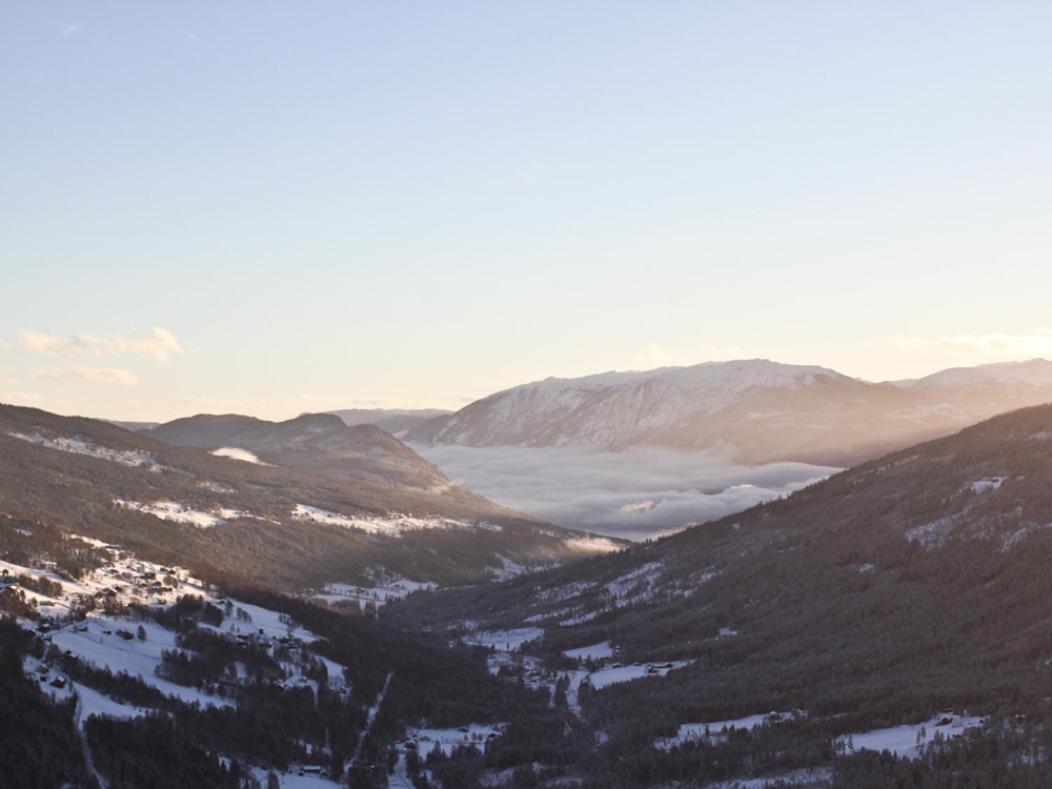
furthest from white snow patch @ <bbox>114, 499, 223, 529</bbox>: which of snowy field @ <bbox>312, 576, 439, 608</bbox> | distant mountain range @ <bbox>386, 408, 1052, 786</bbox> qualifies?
distant mountain range @ <bbox>386, 408, 1052, 786</bbox>

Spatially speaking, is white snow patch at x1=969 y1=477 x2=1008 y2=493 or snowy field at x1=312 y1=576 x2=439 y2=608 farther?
snowy field at x1=312 y1=576 x2=439 y2=608

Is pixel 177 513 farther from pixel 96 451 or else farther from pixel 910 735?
pixel 910 735

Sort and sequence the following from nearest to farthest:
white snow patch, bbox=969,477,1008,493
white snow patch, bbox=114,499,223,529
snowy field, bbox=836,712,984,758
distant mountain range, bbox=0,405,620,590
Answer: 1. snowy field, bbox=836,712,984,758
2. white snow patch, bbox=969,477,1008,493
3. distant mountain range, bbox=0,405,620,590
4. white snow patch, bbox=114,499,223,529

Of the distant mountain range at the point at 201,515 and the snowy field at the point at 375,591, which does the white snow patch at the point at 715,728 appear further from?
the distant mountain range at the point at 201,515

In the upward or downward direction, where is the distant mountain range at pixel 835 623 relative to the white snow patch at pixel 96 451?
downward

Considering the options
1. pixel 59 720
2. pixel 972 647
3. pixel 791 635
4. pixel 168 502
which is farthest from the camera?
pixel 168 502

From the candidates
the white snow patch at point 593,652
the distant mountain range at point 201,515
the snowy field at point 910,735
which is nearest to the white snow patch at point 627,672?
the white snow patch at point 593,652

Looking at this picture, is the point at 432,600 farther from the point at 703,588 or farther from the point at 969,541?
the point at 969,541

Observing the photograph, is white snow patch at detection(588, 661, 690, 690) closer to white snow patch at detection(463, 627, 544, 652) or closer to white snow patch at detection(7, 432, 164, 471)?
white snow patch at detection(463, 627, 544, 652)

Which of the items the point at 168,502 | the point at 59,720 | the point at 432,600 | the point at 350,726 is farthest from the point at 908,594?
the point at 168,502

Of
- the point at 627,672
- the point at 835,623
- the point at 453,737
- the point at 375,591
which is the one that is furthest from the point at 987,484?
the point at 375,591

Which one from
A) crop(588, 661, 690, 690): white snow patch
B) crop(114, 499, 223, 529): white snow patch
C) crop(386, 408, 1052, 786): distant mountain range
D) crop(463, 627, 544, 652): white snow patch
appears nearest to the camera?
crop(386, 408, 1052, 786): distant mountain range
